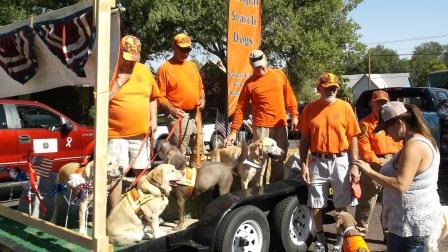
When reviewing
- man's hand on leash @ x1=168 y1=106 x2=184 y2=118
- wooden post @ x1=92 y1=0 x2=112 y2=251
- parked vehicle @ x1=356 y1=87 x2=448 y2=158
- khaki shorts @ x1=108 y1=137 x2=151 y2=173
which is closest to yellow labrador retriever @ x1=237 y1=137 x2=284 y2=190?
man's hand on leash @ x1=168 y1=106 x2=184 y2=118

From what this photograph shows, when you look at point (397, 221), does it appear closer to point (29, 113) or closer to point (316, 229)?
point (316, 229)

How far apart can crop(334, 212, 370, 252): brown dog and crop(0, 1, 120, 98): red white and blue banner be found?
7.23 feet

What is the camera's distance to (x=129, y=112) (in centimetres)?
457

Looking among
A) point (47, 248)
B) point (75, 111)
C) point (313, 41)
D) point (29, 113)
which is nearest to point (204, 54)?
point (313, 41)

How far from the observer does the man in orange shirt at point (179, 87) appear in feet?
18.0

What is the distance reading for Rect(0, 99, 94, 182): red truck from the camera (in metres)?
8.26

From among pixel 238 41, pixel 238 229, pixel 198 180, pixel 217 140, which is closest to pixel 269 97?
pixel 198 180

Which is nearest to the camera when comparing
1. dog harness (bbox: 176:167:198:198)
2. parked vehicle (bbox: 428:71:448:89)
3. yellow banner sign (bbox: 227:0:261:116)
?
dog harness (bbox: 176:167:198:198)

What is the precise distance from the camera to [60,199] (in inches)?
192

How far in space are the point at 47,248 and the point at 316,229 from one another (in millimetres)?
2539

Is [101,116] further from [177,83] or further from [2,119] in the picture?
[2,119]

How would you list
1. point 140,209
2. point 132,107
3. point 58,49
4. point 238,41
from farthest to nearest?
point 238,41
point 132,107
point 140,209
point 58,49

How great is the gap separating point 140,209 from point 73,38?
1.53 meters

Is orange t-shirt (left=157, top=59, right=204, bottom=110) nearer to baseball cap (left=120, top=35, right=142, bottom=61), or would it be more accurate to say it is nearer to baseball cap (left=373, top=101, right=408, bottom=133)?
baseball cap (left=120, top=35, right=142, bottom=61)
